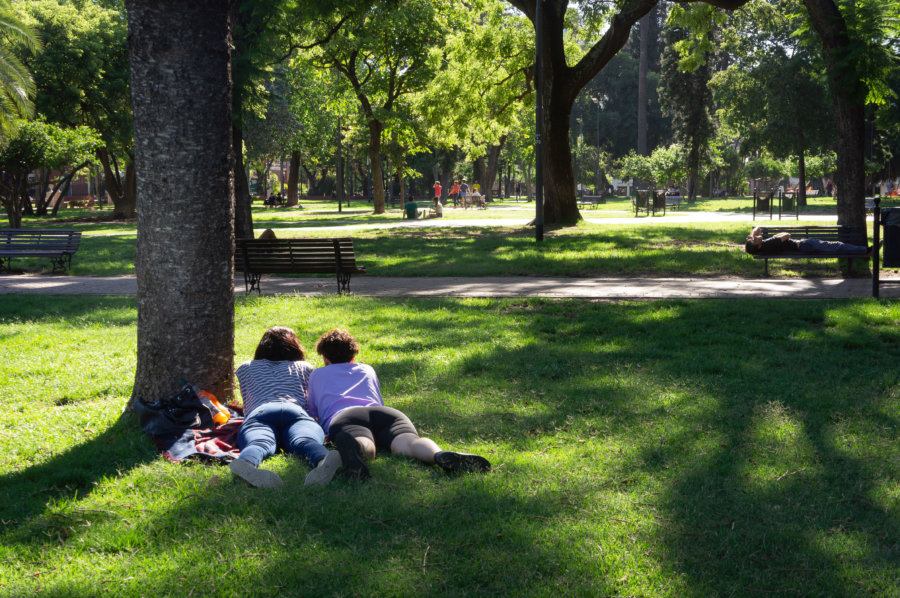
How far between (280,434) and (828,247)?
997 cm

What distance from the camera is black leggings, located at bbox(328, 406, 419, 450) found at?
466cm

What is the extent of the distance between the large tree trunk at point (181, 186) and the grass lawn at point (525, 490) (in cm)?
67

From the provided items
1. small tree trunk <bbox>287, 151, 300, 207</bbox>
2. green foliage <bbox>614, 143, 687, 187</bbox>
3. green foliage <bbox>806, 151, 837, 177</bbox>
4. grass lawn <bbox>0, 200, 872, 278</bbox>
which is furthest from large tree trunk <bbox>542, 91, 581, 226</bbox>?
green foliage <bbox>806, 151, 837, 177</bbox>

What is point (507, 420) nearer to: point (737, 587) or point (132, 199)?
point (737, 587)

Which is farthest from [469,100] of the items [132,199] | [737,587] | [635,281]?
[737,587]

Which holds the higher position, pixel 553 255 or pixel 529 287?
pixel 553 255

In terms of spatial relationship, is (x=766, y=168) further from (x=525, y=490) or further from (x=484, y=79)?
(x=525, y=490)

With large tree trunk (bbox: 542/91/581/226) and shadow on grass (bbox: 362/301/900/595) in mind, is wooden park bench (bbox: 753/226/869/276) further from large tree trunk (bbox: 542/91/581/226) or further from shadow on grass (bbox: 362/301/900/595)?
large tree trunk (bbox: 542/91/581/226)

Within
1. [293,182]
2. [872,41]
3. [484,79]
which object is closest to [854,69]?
[872,41]

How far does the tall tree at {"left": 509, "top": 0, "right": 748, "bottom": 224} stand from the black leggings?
17386 millimetres

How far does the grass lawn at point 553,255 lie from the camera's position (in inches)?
551

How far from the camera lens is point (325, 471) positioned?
4.19m

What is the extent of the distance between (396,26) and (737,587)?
32.7m

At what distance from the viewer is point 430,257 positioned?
16.4m
